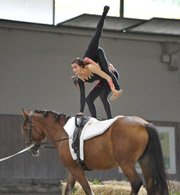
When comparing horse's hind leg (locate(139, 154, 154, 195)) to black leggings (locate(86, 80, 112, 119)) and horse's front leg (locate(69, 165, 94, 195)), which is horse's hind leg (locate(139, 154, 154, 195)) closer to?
horse's front leg (locate(69, 165, 94, 195))

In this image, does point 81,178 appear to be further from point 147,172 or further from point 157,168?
point 157,168

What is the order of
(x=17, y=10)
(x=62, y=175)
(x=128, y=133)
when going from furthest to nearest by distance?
(x=62, y=175)
(x=17, y=10)
(x=128, y=133)

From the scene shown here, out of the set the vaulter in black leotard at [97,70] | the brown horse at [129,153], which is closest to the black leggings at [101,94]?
the vaulter in black leotard at [97,70]

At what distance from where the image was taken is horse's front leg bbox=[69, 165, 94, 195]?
580 cm

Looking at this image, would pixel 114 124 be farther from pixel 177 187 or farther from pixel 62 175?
pixel 62 175

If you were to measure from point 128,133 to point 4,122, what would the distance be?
7022 mm

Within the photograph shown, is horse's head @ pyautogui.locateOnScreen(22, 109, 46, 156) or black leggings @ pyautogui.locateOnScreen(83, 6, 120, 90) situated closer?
black leggings @ pyautogui.locateOnScreen(83, 6, 120, 90)

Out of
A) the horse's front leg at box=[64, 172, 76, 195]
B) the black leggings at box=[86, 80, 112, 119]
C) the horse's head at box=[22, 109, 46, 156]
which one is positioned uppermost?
the black leggings at box=[86, 80, 112, 119]

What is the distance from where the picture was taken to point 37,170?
1207 centimetres

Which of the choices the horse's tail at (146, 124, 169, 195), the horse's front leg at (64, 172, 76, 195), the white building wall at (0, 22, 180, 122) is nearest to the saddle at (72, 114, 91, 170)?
the horse's front leg at (64, 172, 76, 195)

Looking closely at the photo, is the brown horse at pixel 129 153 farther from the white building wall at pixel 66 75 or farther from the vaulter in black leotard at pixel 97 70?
the white building wall at pixel 66 75

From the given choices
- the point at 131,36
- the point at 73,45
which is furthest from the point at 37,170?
the point at 131,36

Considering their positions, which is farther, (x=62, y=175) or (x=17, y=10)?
(x=62, y=175)

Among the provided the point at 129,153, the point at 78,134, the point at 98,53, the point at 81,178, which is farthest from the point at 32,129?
the point at 129,153
